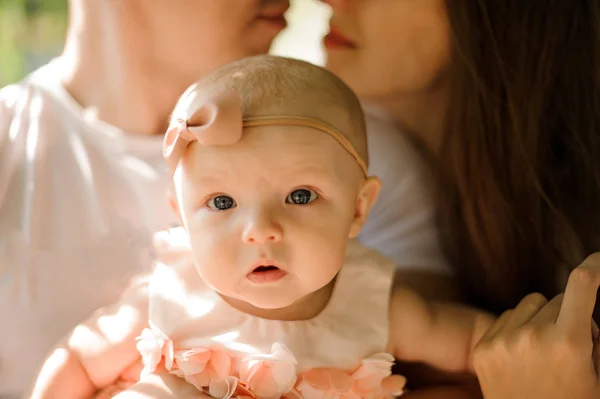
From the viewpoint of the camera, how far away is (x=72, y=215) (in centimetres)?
116

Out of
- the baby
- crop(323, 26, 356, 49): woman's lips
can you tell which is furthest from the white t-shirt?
crop(323, 26, 356, 49): woman's lips

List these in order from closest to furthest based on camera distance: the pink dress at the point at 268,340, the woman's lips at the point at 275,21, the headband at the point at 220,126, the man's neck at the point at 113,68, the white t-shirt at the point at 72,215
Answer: the headband at the point at 220,126 → the pink dress at the point at 268,340 → the white t-shirt at the point at 72,215 → the man's neck at the point at 113,68 → the woman's lips at the point at 275,21

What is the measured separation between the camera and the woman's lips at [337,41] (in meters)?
1.33

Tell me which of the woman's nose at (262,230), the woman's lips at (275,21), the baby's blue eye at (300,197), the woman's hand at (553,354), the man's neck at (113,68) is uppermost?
the woman's lips at (275,21)

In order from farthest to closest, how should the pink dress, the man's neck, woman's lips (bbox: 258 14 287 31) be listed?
woman's lips (bbox: 258 14 287 31), the man's neck, the pink dress

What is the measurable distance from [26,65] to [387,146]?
71cm

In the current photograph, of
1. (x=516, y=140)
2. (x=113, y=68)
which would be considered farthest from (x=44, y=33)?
(x=516, y=140)

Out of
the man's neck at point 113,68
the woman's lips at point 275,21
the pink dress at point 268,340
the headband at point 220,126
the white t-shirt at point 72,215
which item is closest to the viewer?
the headband at point 220,126

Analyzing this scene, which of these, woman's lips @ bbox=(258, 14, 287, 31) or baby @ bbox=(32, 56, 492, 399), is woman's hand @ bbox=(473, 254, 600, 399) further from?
woman's lips @ bbox=(258, 14, 287, 31)

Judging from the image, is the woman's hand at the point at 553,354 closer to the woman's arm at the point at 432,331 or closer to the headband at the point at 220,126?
the woman's arm at the point at 432,331

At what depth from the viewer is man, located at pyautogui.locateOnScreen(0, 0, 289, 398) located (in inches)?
43.9

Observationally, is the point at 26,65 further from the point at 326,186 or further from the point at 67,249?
the point at 326,186

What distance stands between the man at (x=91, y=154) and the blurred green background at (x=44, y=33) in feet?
0.24

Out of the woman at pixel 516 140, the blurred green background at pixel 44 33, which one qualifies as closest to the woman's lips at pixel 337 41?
the blurred green background at pixel 44 33
